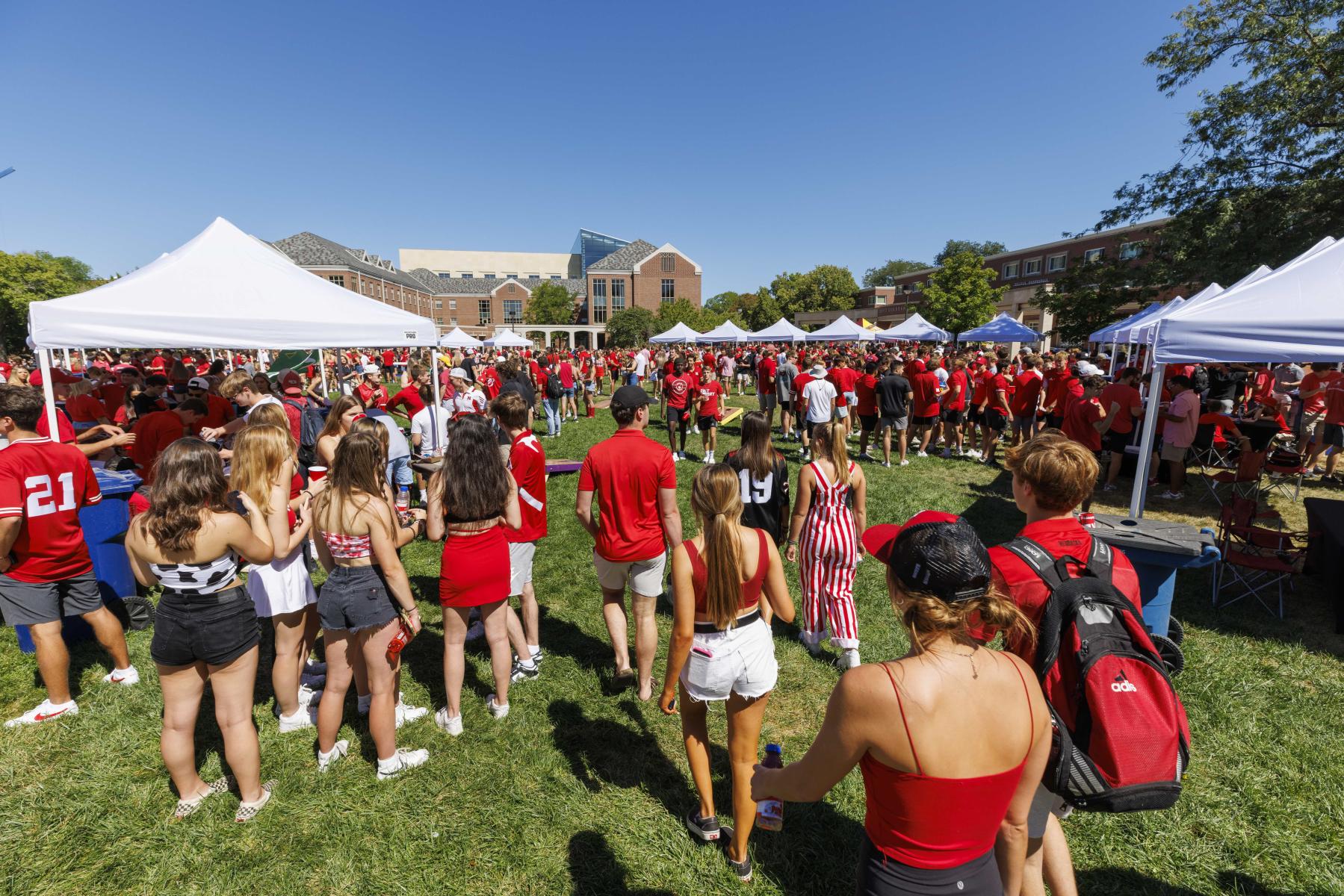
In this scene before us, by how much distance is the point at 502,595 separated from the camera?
11.2ft

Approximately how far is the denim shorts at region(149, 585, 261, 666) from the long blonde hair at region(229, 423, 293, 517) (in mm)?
600

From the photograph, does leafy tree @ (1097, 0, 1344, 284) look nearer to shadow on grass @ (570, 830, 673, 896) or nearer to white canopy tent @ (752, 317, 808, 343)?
white canopy tent @ (752, 317, 808, 343)

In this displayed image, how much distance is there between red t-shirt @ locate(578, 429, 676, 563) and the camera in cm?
353

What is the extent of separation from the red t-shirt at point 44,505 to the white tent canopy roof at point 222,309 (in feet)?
4.26

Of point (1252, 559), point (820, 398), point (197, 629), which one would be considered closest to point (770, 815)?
point (197, 629)

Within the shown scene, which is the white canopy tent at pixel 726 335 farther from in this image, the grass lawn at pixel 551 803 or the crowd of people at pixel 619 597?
the grass lawn at pixel 551 803

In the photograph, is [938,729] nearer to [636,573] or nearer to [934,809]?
[934,809]

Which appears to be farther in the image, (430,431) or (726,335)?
(726,335)

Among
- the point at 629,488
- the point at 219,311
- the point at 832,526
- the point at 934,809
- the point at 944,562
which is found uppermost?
the point at 219,311

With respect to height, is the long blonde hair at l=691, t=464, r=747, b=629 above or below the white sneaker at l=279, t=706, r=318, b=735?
above

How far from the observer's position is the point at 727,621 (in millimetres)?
2379

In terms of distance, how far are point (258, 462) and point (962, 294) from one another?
48799mm

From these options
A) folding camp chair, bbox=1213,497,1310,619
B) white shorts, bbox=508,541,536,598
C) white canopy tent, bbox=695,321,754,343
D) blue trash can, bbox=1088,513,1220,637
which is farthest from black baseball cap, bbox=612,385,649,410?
white canopy tent, bbox=695,321,754,343

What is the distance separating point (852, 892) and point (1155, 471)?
375 inches
